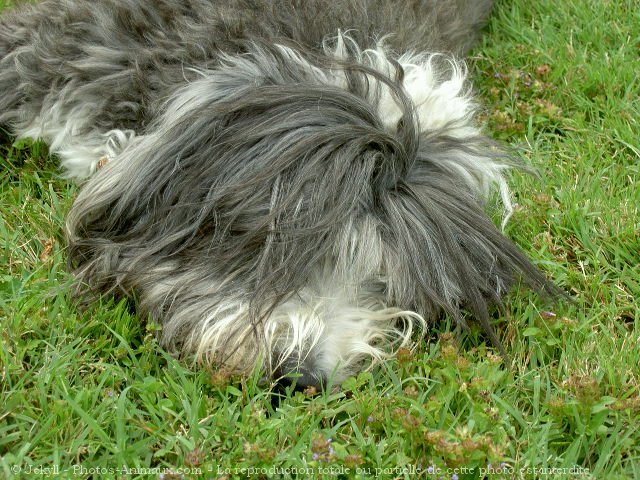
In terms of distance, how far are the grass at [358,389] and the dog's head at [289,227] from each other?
0.11 m

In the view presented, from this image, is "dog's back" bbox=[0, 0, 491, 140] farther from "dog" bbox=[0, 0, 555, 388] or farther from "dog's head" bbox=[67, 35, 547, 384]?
"dog's head" bbox=[67, 35, 547, 384]

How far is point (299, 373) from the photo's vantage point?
254cm

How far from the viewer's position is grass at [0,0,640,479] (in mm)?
2273

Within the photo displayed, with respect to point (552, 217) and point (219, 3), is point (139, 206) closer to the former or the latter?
point (219, 3)

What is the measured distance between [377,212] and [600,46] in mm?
2503

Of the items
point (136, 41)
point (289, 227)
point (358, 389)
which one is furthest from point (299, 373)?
point (136, 41)

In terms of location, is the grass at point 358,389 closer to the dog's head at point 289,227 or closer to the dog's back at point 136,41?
the dog's head at point 289,227

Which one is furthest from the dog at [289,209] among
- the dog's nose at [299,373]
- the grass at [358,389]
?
the grass at [358,389]

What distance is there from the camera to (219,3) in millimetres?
3350

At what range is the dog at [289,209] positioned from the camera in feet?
8.60

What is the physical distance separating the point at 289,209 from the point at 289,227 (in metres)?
0.05

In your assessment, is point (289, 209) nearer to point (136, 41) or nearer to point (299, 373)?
point (299, 373)

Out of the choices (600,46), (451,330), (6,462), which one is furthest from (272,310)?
(600,46)

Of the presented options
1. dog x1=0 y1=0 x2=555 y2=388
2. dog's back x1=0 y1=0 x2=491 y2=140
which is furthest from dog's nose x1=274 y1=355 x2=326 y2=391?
dog's back x1=0 y1=0 x2=491 y2=140
